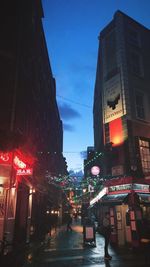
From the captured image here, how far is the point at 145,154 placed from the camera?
17.8m

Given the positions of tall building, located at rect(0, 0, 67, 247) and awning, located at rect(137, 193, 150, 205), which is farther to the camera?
awning, located at rect(137, 193, 150, 205)

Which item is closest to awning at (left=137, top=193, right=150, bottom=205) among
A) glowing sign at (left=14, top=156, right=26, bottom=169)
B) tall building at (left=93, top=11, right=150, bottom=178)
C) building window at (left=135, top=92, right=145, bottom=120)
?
tall building at (left=93, top=11, right=150, bottom=178)

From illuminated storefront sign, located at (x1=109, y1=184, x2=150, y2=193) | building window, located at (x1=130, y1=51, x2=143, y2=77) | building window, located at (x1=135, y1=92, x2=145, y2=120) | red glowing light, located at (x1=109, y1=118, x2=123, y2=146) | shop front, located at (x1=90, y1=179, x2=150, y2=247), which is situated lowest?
shop front, located at (x1=90, y1=179, x2=150, y2=247)

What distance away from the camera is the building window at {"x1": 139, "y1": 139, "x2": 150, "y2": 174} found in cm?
1725

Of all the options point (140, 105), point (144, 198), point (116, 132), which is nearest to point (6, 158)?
point (144, 198)

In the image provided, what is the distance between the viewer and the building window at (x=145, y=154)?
17250 mm

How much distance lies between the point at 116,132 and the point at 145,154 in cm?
279

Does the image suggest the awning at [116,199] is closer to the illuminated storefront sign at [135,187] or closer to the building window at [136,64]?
the illuminated storefront sign at [135,187]

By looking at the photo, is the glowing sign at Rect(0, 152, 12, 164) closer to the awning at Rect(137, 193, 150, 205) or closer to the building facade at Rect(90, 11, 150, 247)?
the building facade at Rect(90, 11, 150, 247)

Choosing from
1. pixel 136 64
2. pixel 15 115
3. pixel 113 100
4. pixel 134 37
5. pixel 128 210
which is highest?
pixel 134 37

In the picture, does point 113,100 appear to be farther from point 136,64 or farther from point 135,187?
point 135,187

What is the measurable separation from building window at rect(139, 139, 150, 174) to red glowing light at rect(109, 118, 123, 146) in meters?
1.60

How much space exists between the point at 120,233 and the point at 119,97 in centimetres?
1017

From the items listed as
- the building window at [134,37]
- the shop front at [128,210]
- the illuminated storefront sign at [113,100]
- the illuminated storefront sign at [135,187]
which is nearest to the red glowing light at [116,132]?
the illuminated storefront sign at [113,100]
